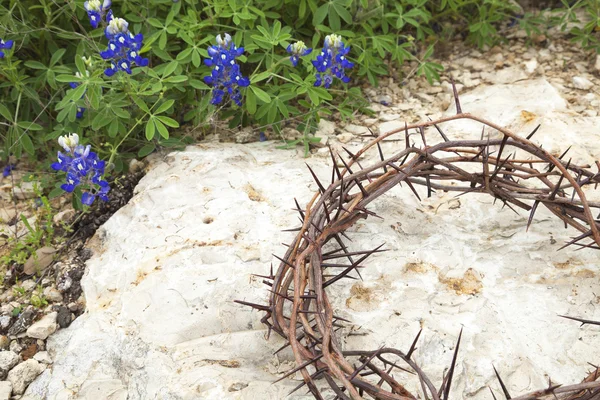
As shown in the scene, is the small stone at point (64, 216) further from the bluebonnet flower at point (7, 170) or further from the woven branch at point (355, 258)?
the woven branch at point (355, 258)

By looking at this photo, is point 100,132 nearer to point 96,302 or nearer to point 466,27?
point 96,302

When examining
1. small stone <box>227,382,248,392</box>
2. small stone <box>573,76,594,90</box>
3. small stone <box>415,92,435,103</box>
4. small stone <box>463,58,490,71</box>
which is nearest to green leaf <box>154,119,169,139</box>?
small stone <box>227,382,248,392</box>

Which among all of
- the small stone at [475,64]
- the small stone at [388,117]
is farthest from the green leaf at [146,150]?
the small stone at [475,64]

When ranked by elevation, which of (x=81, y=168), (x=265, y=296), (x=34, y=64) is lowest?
(x=265, y=296)

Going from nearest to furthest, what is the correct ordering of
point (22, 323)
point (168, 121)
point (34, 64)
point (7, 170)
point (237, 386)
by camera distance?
point (237, 386), point (22, 323), point (168, 121), point (34, 64), point (7, 170)

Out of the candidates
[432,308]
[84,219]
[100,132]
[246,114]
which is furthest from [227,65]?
[432,308]

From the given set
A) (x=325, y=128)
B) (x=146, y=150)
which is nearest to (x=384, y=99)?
(x=325, y=128)

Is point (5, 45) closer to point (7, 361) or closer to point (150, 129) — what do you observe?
point (150, 129)
